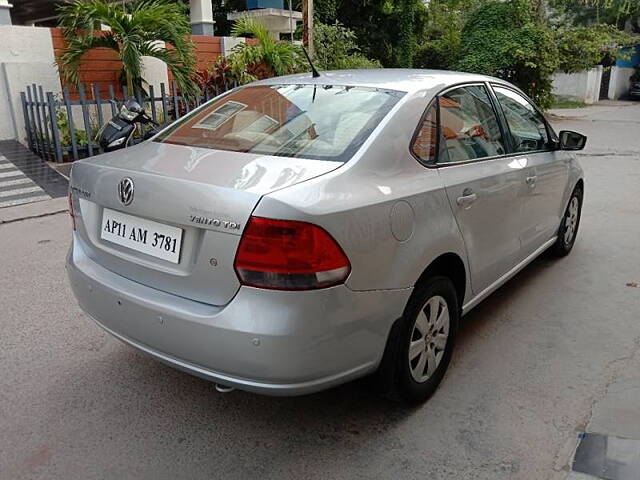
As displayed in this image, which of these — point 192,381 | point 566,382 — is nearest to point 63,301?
point 192,381

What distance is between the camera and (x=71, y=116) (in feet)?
25.9

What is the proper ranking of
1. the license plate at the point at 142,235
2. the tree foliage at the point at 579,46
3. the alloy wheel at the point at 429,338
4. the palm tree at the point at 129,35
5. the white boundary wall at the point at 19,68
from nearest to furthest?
the license plate at the point at 142,235, the alloy wheel at the point at 429,338, the palm tree at the point at 129,35, the white boundary wall at the point at 19,68, the tree foliage at the point at 579,46

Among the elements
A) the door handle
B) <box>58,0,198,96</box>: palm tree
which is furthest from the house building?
the door handle

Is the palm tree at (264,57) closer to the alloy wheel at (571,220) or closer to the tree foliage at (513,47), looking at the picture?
the alloy wheel at (571,220)

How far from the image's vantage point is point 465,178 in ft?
9.67

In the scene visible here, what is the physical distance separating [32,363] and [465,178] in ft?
8.43

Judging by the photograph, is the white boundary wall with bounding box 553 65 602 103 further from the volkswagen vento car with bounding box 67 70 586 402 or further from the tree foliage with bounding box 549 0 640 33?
the volkswagen vento car with bounding box 67 70 586 402

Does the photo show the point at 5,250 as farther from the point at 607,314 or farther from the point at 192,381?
the point at 607,314

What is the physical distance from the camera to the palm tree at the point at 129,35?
8438 millimetres

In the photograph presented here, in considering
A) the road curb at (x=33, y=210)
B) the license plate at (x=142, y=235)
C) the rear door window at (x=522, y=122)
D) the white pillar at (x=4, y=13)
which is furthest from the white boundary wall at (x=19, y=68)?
the rear door window at (x=522, y=122)

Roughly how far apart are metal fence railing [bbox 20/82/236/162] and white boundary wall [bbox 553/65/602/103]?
20.7 metres

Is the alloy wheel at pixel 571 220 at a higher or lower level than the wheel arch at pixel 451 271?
lower

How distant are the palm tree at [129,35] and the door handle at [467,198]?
22.9 feet

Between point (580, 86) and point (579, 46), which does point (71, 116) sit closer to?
point (579, 46)
